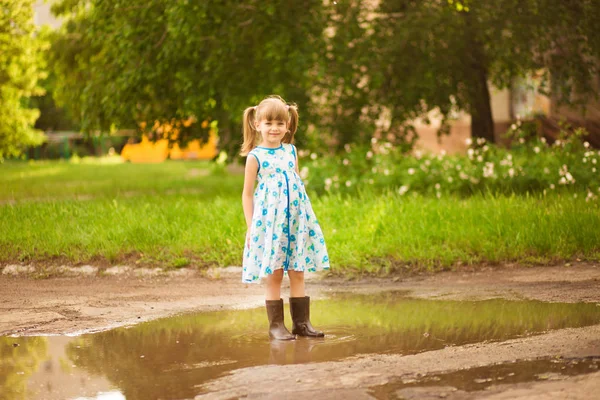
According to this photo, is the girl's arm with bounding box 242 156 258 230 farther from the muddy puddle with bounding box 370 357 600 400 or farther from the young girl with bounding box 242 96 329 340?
the muddy puddle with bounding box 370 357 600 400

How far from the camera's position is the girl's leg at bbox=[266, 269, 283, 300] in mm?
6133

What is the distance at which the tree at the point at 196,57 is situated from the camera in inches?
526

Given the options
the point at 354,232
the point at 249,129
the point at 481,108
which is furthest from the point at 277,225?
the point at 481,108

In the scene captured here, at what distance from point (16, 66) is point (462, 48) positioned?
941cm

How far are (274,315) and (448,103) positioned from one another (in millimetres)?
9803

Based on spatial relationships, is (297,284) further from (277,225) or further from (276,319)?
(277,225)

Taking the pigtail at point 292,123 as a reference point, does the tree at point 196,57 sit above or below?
above

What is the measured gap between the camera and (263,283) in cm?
839

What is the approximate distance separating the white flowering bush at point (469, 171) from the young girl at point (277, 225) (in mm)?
5455

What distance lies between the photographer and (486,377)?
4742 mm

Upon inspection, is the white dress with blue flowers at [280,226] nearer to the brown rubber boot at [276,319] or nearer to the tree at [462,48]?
the brown rubber boot at [276,319]

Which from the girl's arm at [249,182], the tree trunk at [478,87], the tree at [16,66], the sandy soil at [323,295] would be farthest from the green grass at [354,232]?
the tree at [16,66]

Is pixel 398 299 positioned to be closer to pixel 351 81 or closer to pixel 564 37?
pixel 351 81

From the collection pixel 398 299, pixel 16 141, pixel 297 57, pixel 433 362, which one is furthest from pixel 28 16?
pixel 433 362
